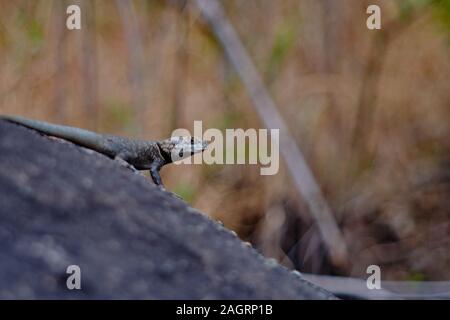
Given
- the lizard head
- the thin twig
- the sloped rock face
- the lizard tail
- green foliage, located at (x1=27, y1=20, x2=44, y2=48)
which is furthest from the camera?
green foliage, located at (x1=27, y1=20, x2=44, y2=48)

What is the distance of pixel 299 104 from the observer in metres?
5.03

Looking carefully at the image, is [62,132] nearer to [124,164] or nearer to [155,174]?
[124,164]

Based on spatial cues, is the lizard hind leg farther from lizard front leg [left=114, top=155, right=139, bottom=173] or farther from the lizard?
lizard front leg [left=114, top=155, right=139, bottom=173]

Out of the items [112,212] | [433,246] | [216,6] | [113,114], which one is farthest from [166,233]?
[433,246]

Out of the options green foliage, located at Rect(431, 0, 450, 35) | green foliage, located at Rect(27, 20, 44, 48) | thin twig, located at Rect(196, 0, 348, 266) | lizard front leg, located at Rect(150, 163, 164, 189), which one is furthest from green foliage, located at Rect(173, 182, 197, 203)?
green foliage, located at Rect(431, 0, 450, 35)

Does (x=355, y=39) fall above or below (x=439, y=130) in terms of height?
above

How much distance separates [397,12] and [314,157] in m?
0.98

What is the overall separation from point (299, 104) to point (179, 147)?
208 centimetres

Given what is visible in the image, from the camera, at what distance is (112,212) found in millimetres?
1766

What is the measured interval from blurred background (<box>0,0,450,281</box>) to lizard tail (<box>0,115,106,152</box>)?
2.34m

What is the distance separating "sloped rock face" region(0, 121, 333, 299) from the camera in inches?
60.4

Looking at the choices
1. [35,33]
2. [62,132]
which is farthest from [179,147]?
[35,33]

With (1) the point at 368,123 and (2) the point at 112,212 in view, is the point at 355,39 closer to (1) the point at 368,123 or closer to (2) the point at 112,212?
(1) the point at 368,123
